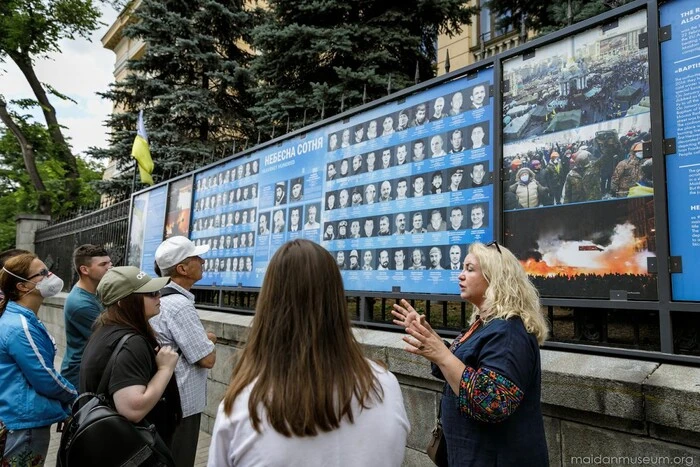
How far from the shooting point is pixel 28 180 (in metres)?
20.3

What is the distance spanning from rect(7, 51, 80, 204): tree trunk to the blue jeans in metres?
19.4

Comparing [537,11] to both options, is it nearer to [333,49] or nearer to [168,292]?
[333,49]

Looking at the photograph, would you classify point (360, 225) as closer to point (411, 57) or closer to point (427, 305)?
point (427, 305)

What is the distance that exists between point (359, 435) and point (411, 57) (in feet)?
31.0

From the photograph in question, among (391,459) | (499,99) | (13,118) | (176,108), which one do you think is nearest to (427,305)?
(499,99)

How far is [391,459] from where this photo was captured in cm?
144

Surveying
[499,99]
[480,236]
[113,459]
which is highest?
[499,99]

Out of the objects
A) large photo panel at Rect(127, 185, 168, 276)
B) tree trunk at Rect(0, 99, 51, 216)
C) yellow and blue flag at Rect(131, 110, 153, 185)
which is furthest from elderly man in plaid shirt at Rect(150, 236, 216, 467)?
tree trunk at Rect(0, 99, 51, 216)

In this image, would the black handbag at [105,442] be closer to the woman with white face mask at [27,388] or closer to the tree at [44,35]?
the woman with white face mask at [27,388]

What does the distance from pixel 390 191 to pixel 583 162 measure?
5.42ft

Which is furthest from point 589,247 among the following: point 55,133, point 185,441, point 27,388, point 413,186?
point 55,133

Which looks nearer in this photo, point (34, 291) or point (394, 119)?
point (34, 291)

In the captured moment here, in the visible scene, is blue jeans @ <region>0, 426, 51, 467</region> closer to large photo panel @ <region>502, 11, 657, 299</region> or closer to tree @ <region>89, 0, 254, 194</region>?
large photo panel @ <region>502, 11, 657, 299</region>

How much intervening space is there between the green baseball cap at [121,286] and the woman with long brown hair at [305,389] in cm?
128
